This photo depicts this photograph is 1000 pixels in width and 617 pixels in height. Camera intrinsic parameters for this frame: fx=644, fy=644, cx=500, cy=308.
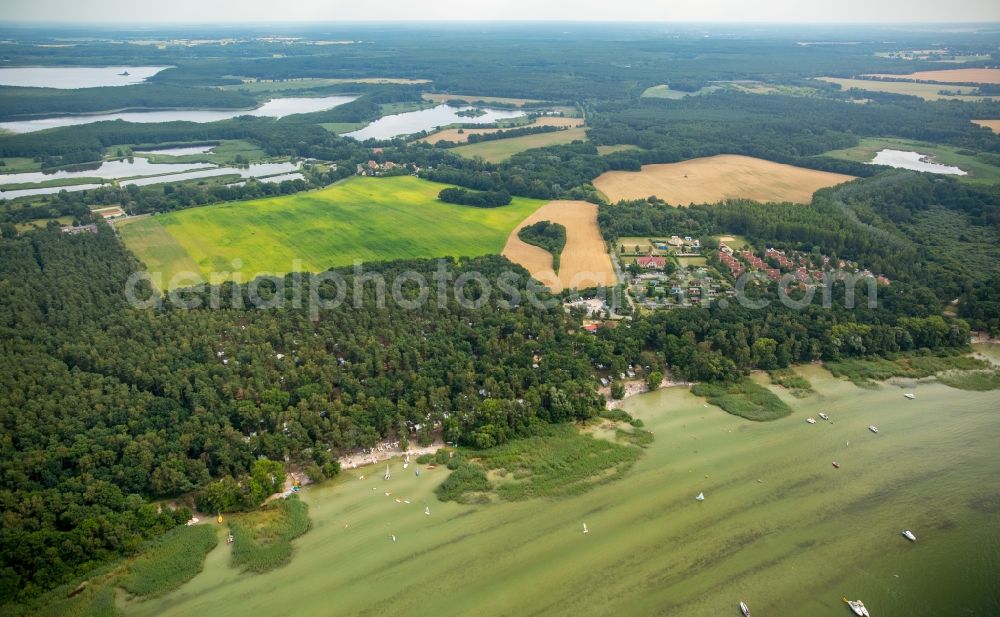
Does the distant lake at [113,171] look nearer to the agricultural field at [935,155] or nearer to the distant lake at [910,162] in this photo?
the agricultural field at [935,155]

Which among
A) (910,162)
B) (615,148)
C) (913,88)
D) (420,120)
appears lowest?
(910,162)

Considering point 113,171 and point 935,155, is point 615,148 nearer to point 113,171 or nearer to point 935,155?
point 935,155

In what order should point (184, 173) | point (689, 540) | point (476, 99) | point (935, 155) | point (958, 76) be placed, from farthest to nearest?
point (958, 76)
point (476, 99)
point (935, 155)
point (184, 173)
point (689, 540)

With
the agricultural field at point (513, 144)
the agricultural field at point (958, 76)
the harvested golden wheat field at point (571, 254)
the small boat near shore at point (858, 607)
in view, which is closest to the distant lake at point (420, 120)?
the agricultural field at point (513, 144)

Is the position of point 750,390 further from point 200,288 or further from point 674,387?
point 200,288

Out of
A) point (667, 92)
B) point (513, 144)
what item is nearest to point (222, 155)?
point (513, 144)

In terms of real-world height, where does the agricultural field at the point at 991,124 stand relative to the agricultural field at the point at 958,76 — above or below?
below

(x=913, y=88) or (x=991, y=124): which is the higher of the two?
(x=913, y=88)

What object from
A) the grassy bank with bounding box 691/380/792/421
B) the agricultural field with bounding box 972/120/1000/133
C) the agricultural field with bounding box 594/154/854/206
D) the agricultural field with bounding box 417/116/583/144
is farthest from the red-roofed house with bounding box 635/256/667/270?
the agricultural field with bounding box 972/120/1000/133
